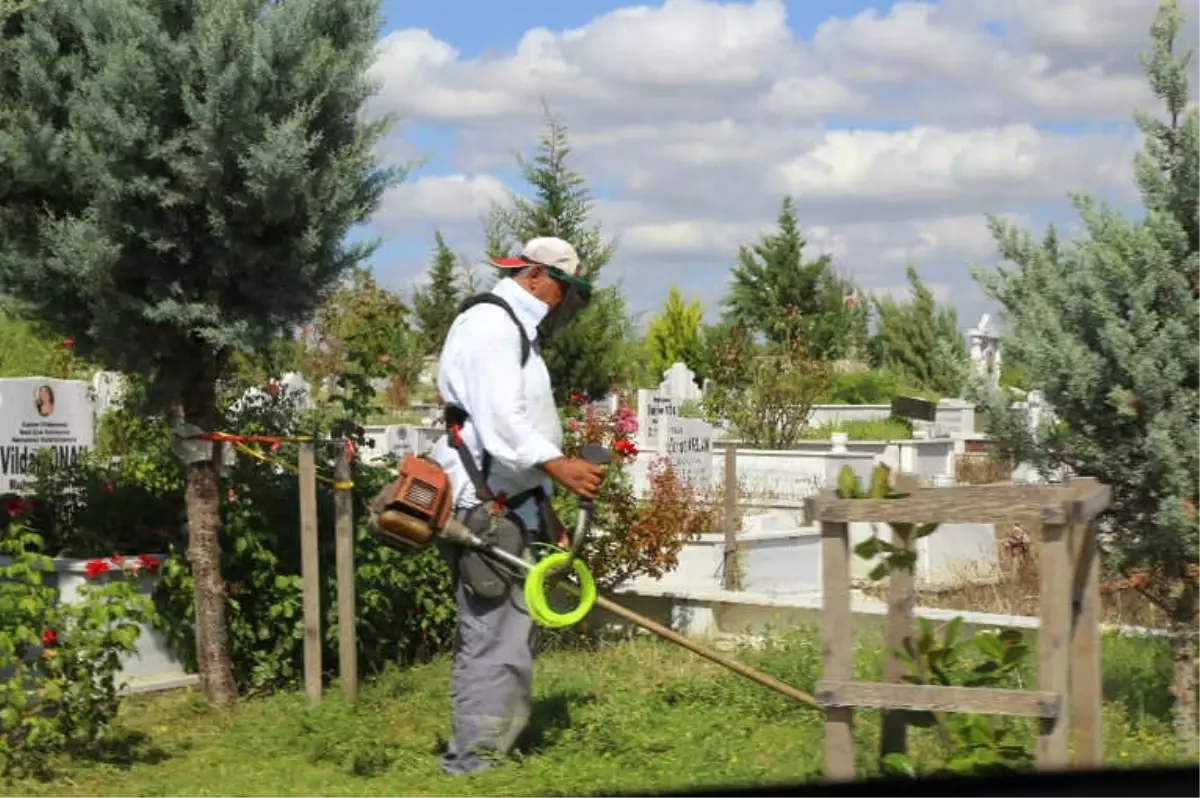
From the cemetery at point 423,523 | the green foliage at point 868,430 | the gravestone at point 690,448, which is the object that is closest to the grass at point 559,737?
the cemetery at point 423,523

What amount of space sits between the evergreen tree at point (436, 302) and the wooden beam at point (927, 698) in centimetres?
3334

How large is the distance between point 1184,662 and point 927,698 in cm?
186

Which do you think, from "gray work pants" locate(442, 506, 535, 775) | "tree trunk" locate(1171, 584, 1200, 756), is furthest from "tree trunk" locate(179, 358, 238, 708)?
"tree trunk" locate(1171, 584, 1200, 756)

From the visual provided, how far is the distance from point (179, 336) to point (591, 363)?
1924 centimetres

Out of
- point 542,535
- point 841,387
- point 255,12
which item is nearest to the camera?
point 542,535

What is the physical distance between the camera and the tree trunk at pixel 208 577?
737 cm

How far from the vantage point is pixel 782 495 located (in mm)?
18625

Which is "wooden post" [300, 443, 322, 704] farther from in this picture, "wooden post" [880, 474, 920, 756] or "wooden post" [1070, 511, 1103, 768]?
"wooden post" [1070, 511, 1103, 768]

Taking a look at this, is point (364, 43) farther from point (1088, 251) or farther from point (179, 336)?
point (1088, 251)

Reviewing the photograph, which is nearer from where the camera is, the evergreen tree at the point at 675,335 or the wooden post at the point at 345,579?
the wooden post at the point at 345,579

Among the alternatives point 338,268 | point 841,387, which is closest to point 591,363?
point 841,387

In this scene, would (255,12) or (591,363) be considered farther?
(591,363)

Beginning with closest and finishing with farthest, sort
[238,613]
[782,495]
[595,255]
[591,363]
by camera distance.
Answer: [238,613] < [782,495] < [595,255] < [591,363]

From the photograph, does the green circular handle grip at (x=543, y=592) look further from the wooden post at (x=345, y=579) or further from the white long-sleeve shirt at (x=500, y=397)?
the wooden post at (x=345, y=579)
